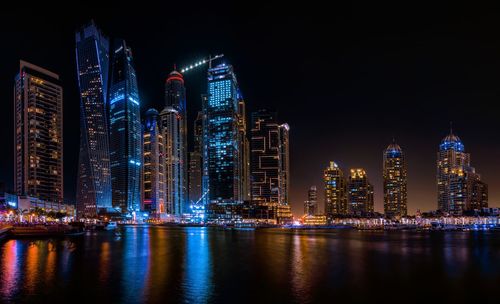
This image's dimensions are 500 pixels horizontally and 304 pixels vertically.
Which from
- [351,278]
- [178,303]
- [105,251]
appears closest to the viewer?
[178,303]

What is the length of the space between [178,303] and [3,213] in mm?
119751

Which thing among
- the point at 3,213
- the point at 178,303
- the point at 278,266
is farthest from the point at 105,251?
the point at 3,213

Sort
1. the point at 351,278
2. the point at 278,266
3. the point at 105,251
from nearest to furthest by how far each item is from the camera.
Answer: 1. the point at 351,278
2. the point at 278,266
3. the point at 105,251

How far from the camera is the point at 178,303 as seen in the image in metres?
36.4

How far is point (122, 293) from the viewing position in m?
40.2

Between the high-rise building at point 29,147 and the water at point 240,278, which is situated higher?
the high-rise building at point 29,147

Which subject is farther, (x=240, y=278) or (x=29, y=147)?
(x=29, y=147)

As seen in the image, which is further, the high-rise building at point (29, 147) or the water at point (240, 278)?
the high-rise building at point (29, 147)

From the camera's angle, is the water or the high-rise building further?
the high-rise building

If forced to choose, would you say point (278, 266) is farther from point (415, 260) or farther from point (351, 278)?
point (415, 260)

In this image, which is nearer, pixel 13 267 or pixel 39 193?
pixel 13 267

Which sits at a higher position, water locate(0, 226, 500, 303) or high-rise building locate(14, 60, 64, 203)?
high-rise building locate(14, 60, 64, 203)

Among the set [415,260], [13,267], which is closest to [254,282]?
[13,267]

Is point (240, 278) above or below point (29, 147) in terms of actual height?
below
